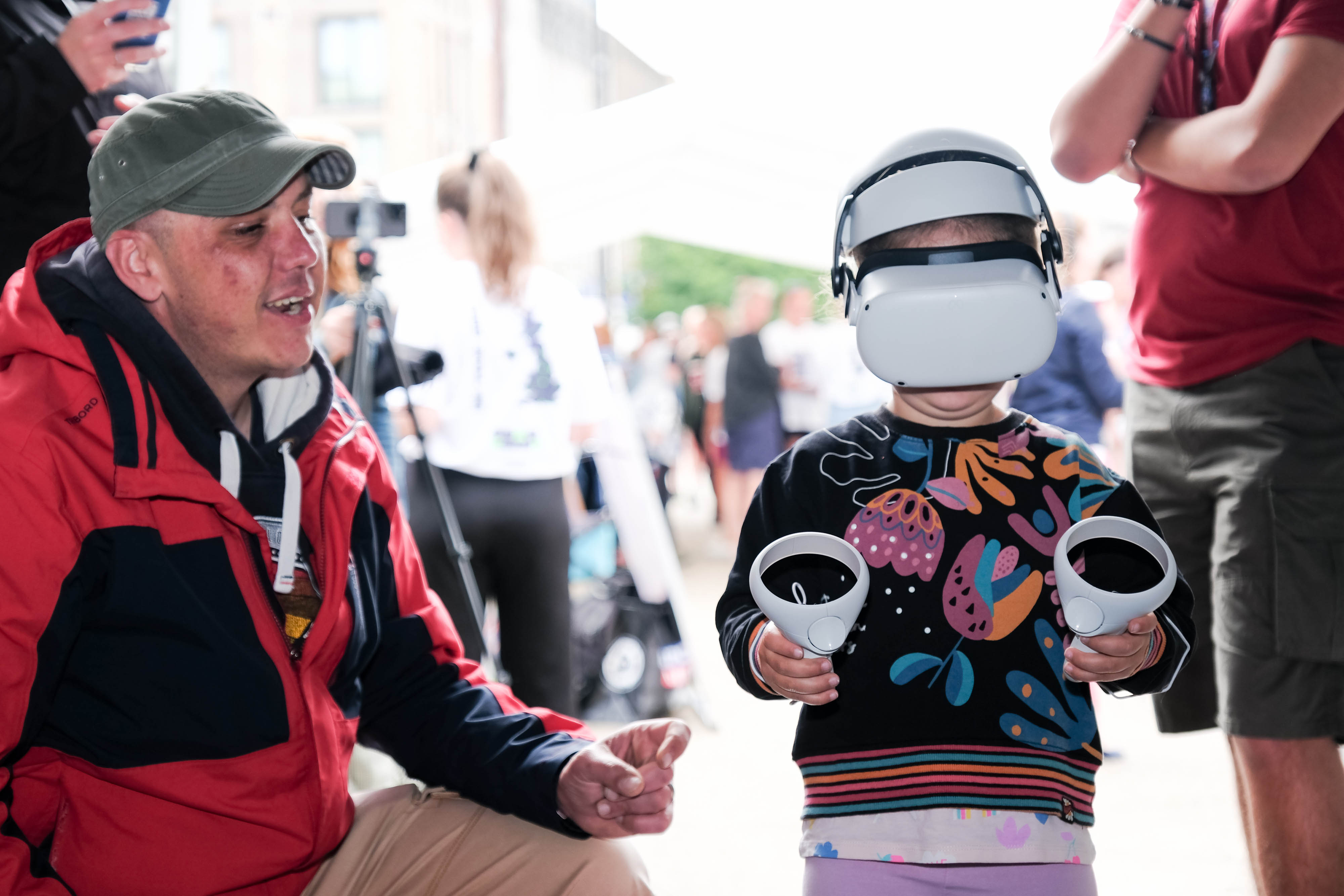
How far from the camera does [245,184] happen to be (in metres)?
1.43

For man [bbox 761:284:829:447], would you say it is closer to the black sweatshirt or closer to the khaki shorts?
the khaki shorts

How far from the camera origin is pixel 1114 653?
3.37 feet

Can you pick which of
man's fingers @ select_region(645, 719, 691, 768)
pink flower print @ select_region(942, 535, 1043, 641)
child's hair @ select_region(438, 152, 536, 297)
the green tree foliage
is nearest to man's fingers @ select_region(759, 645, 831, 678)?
pink flower print @ select_region(942, 535, 1043, 641)

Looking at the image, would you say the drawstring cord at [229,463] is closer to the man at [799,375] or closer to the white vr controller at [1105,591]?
the white vr controller at [1105,591]

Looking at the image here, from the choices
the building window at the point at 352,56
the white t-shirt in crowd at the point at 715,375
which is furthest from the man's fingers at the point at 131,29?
the building window at the point at 352,56

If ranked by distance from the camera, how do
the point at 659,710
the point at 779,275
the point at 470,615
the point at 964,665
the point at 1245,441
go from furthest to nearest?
the point at 779,275
the point at 659,710
the point at 470,615
the point at 1245,441
the point at 964,665

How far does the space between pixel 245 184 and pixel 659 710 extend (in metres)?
2.92

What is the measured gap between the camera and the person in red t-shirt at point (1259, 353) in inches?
58.9

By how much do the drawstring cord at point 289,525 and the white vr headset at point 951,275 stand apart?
2.49 ft

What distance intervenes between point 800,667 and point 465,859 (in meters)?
0.68

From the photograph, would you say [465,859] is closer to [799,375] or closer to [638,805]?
[638,805]

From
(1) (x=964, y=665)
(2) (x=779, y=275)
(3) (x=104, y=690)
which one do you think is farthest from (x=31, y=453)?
(2) (x=779, y=275)

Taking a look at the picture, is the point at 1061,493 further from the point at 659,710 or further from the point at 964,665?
the point at 659,710

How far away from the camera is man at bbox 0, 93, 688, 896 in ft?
4.12
